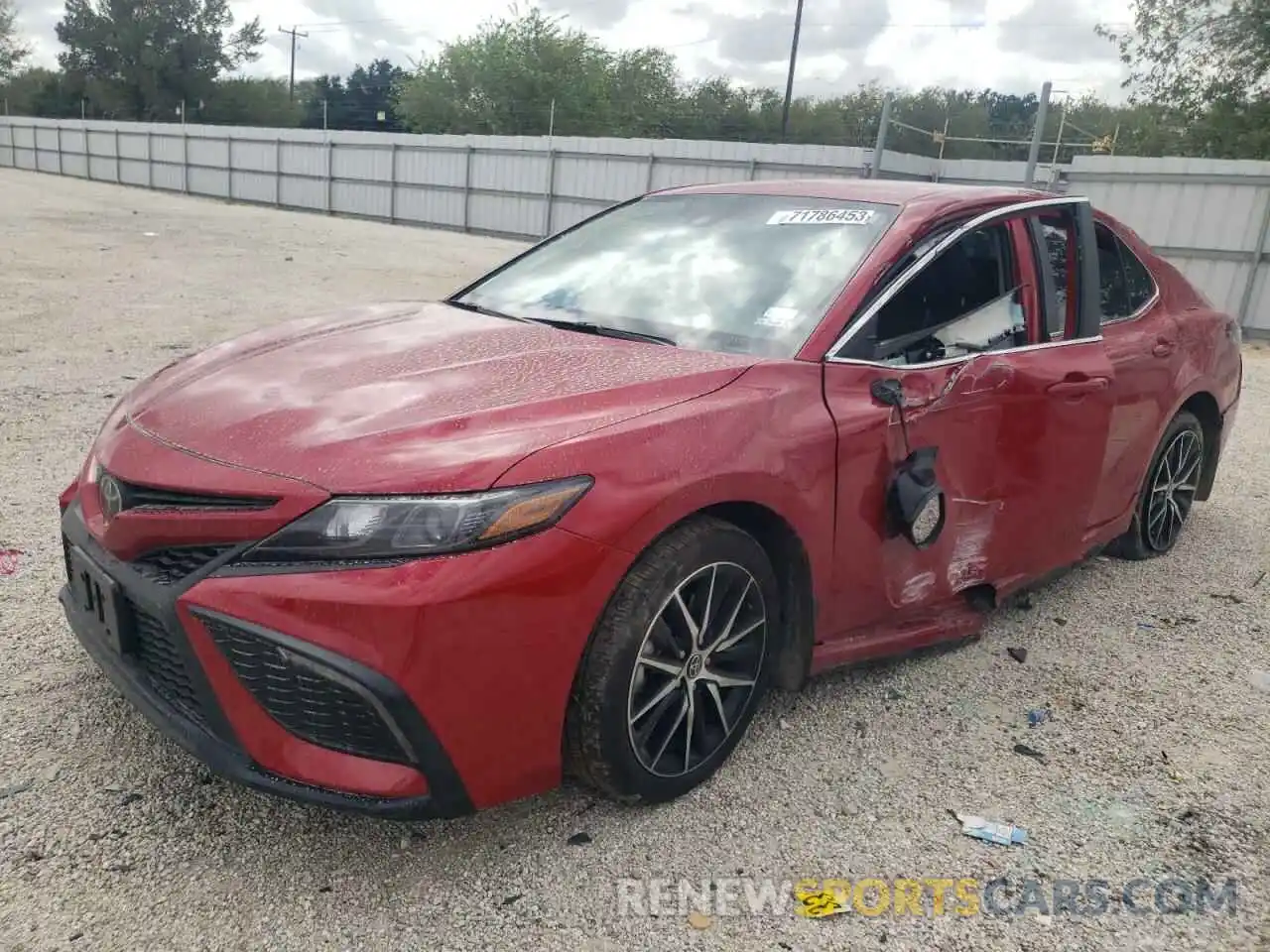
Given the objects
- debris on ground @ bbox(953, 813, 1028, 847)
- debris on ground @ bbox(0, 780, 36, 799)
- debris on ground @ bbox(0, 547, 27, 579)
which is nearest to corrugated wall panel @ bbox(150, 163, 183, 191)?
debris on ground @ bbox(0, 547, 27, 579)

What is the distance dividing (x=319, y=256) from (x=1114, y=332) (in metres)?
15.3

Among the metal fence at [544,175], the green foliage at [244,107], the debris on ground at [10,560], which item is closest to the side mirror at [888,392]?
the debris on ground at [10,560]

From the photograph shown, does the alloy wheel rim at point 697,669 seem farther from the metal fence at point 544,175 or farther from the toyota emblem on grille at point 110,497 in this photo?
the metal fence at point 544,175

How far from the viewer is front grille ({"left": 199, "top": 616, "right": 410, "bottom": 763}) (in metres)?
1.98

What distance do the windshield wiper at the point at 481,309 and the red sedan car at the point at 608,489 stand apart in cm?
2

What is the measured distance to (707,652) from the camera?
8.25 feet

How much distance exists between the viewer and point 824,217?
3.21 metres

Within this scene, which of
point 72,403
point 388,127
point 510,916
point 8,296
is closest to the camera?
point 510,916

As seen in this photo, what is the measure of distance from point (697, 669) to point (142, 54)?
245 feet

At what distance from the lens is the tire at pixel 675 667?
224cm

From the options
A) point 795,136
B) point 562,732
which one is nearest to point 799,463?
point 562,732

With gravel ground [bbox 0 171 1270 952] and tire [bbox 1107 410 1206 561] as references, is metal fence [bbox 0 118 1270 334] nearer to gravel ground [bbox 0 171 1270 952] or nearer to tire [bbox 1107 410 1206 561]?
tire [bbox 1107 410 1206 561]

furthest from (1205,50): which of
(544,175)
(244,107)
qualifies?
(244,107)

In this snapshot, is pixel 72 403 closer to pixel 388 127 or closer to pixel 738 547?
pixel 738 547
